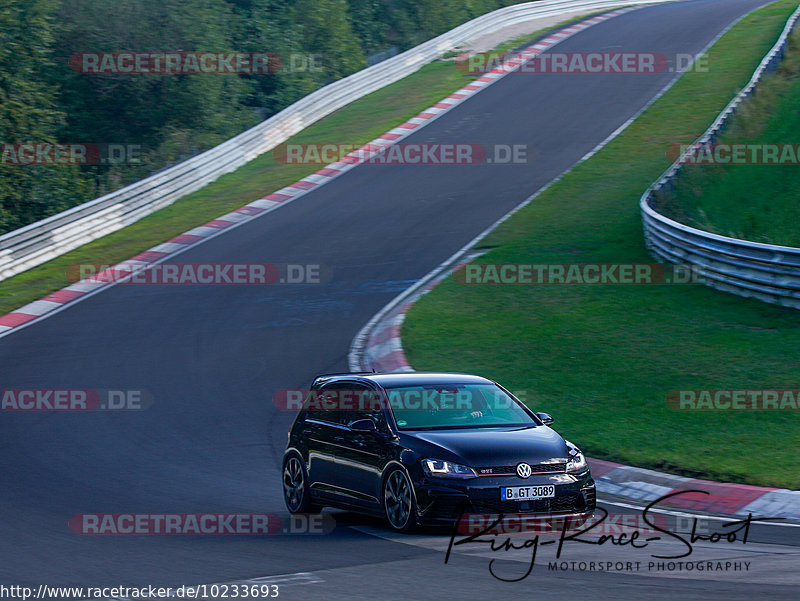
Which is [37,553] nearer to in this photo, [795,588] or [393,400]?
[393,400]

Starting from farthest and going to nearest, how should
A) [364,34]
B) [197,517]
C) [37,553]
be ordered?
[364,34], [197,517], [37,553]

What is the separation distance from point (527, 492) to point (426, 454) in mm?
859

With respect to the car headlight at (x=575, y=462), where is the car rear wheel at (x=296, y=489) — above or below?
below

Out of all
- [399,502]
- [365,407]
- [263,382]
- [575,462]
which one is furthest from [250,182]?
[575,462]

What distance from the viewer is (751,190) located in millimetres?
24281

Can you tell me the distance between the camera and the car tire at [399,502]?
8859 millimetres

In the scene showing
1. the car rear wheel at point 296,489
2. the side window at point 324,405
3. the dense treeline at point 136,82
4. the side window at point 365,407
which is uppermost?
the dense treeline at point 136,82

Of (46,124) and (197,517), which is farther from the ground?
(46,124)

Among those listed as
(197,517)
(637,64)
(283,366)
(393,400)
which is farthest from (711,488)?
(637,64)

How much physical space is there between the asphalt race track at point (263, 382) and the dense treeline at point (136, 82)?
742 centimetres

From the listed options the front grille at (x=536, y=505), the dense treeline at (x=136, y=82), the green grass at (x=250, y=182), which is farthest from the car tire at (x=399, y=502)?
the dense treeline at (x=136, y=82)

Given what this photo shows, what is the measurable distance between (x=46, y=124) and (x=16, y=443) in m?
21.6

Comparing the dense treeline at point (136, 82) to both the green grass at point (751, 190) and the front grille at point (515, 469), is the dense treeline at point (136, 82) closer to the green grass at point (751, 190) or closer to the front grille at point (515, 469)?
the green grass at point (751, 190)

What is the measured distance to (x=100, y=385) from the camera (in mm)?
15914
